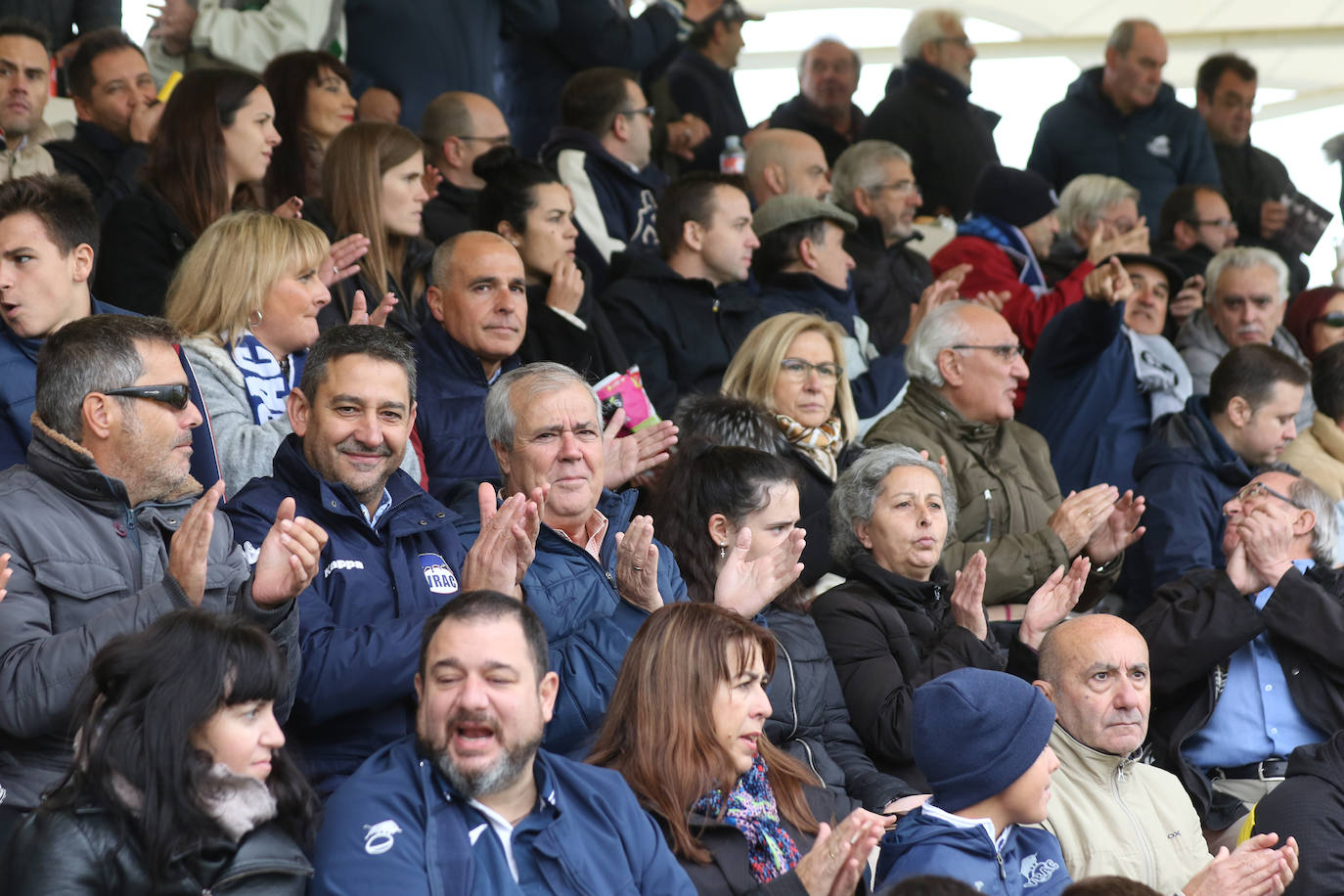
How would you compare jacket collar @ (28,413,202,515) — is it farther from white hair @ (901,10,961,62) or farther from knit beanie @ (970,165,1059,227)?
white hair @ (901,10,961,62)

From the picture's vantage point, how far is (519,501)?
3.65 metres

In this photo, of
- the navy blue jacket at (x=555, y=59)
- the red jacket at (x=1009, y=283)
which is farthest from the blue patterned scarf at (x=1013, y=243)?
the navy blue jacket at (x=555, y=59)

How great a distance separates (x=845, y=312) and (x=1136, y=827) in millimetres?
3190

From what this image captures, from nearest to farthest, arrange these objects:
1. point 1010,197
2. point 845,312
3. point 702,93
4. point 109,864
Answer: point 109,864 < point 845,312 < point 1010,197 < point 702,93

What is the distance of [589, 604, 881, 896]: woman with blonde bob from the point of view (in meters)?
3.49

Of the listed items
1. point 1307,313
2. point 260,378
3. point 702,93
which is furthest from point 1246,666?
point 702,93

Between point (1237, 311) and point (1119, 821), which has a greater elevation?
point (1237, 311)

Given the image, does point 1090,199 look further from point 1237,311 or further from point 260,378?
point 260,378

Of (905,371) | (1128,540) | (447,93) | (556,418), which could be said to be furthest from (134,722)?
(447,93)

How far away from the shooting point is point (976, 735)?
3.62 metres

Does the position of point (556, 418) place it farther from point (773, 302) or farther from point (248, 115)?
point (773, 302)

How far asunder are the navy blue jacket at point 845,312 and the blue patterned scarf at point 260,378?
99.6 inches

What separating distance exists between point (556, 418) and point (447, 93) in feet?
10.2

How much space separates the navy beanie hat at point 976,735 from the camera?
3600 mm
